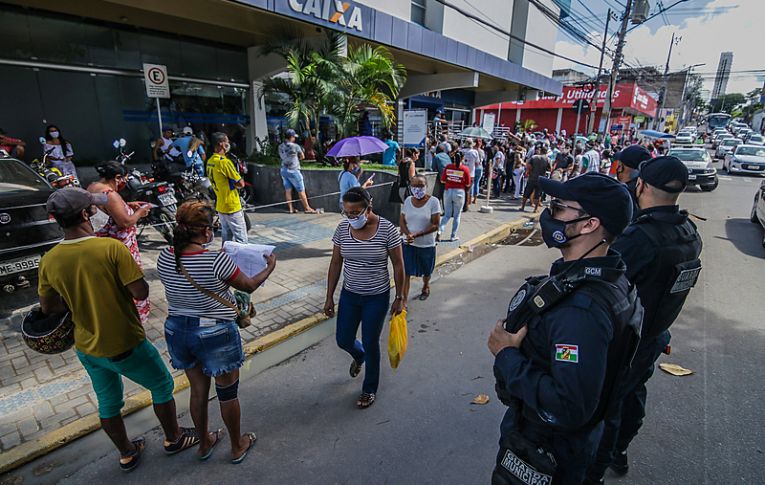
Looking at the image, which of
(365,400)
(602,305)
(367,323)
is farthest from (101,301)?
(602,305)

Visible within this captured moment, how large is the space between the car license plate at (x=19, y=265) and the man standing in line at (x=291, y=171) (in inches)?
197

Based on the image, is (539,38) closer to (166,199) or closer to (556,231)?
(166,199)

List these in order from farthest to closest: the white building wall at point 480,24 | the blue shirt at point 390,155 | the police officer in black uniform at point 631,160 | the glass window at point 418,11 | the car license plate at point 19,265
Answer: the white building wall at point 480,24 < the glass window at point 418,11 < the blue shirt at point 390,155 < the police officer in black uniform at point 631,160 < the car license plate at point 19,265

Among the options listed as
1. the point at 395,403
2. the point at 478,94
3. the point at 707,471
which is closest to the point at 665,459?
the point at 707,471

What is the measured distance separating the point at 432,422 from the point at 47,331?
267 centimetres

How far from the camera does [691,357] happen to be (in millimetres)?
4195

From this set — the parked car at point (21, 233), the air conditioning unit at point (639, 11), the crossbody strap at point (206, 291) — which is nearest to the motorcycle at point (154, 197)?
the parked car at point (21, 233)

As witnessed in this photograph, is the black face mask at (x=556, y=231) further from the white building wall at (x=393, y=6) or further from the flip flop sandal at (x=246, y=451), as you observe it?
the white building wall at (x=393, y=6)

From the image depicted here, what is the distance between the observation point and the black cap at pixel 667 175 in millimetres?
2613

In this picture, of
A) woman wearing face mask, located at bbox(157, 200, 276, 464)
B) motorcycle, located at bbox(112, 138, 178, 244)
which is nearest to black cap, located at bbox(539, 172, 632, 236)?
woman wearing face mask, located at bbox(157, 200, 276, 464)

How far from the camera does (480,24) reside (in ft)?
58.0

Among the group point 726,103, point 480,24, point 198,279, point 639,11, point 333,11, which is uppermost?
point 726,103

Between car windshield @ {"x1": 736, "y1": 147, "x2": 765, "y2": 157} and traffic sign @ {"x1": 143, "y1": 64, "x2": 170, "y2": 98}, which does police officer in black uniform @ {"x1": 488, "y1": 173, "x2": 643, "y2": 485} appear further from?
car windshield @ {"x1": 736, "y1": 147, "x2": 765, "y2": 157}

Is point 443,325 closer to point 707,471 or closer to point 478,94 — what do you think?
point 707,471
